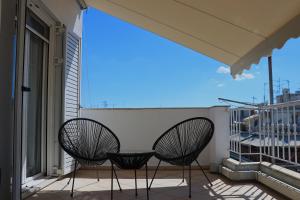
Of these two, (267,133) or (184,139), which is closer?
(184,139)

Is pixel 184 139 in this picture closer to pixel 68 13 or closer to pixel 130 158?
A: pixel 130 158

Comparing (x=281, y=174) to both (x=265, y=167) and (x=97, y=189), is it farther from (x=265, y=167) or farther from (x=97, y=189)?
(x=97, y=189)

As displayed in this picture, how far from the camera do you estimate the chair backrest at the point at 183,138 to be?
390 cm

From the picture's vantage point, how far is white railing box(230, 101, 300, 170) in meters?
3.66

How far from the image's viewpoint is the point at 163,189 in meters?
3.92

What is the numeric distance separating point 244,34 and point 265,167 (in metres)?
1.95

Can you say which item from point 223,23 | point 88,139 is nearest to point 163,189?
point 88,139

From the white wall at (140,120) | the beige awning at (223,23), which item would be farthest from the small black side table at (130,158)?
the white wall at (140,120)

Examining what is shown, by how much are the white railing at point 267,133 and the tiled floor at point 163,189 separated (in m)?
0.52

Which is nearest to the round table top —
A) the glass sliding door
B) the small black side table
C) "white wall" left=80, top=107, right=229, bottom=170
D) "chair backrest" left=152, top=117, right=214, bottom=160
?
the small black side table

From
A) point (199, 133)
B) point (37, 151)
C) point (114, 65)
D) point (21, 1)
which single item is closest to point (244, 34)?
point (199, 133)

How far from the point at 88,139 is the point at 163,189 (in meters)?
1.29

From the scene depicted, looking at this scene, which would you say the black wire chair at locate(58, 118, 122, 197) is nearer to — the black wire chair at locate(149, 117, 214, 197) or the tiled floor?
the tiled floor

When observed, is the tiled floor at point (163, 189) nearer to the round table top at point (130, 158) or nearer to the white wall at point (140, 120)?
the round table top at point (130, 158)
